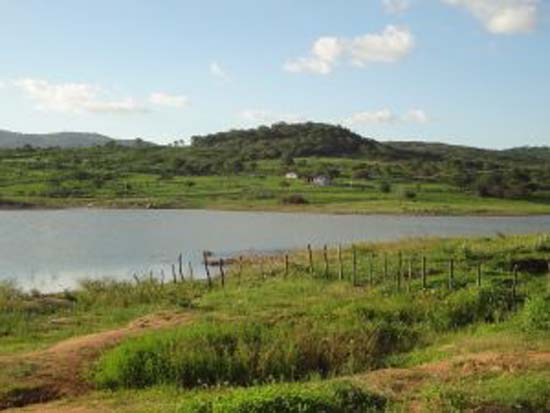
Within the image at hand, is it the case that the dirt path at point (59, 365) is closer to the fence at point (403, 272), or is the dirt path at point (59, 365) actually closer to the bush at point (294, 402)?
the bush at point (294, 402)

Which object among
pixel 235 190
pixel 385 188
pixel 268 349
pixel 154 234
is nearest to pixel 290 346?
pixel 268 349

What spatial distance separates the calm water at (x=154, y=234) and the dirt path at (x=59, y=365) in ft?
72.2

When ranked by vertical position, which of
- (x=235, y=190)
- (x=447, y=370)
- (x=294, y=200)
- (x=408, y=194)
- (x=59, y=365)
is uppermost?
(x=235, y=190)

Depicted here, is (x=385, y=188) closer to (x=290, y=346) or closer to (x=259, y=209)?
(x=259, y=209)

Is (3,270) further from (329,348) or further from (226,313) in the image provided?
(329,348)

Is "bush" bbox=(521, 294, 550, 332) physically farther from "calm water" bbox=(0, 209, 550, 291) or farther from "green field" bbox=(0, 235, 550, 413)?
"calm water" bbox=(0, 209, 550, 291)

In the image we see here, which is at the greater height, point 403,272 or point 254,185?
point 254,185

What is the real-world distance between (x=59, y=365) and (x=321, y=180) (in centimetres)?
13568

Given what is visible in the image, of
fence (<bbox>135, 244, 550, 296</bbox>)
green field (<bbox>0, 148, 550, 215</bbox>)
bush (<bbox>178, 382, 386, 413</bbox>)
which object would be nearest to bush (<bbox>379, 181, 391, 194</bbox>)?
green field (<bbox>0, 148, 550, 215</bbox>)

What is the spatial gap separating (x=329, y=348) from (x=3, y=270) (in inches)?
1395

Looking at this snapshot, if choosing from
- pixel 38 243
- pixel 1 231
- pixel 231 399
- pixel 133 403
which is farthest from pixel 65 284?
pixel 1 231

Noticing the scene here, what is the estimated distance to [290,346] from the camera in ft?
69.7

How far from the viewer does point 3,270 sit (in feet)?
174

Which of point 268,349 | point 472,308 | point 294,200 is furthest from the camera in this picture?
point 294,200
